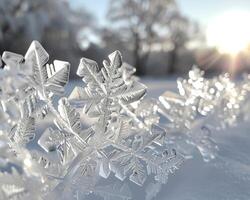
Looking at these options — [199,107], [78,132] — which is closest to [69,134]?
[78,132]

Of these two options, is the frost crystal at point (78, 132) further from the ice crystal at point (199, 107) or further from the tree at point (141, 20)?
the tree at point (141, 20)

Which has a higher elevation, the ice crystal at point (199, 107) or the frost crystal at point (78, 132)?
the frost crystal at point (78, 132)

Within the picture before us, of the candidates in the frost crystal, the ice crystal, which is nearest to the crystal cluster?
the frost crystal

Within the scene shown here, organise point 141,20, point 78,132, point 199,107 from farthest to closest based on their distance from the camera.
→ point 141,20, point 199,107, point 78,132

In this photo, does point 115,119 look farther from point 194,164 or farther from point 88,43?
point 88,43

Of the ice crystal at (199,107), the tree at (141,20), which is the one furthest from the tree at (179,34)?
the ice crystal at (199,107)

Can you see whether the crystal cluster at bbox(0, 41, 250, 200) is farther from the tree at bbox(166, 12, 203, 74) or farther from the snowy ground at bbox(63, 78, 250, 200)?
the tree at bbox(166, 12, 203, 74)

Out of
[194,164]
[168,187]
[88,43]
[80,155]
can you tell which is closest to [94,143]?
[80,155]

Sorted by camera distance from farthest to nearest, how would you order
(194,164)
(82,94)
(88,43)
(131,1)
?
(131,1) < (88,43) < (194,164) < (82,94)

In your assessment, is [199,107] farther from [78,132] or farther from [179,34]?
[179,34]
